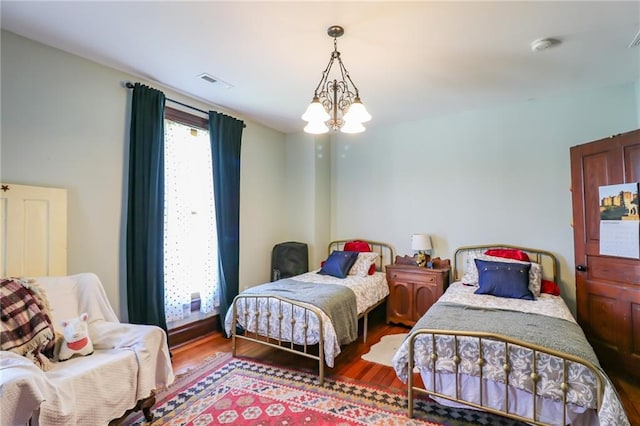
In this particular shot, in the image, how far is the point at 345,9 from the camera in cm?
198

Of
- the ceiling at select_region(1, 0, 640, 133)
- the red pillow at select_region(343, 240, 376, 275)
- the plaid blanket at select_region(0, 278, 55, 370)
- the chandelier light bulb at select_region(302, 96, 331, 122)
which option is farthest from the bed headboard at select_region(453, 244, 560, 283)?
the plaid blanket at select_region(0, 278, 55, 370)

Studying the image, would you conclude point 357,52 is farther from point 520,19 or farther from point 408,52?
point 520,19

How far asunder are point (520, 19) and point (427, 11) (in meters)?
0.65

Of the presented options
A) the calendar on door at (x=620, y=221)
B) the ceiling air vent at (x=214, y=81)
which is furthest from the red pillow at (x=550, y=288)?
the ceiling air vent at (x=214, y=81)

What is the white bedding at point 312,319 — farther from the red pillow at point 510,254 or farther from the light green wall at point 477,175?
the red pillow at point 510,254

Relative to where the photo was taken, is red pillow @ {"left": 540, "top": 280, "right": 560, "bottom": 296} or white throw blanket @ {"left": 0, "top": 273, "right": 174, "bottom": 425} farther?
red pillow @ {"left": 540, "top": 280, "right": 560, "bottom": 296}

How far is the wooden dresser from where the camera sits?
3.70m

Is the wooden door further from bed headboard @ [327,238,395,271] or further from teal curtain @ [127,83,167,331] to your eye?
teal curtain @ [127,83,167,331]

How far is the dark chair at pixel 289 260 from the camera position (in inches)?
171

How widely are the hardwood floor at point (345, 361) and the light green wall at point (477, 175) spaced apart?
1.11 metres

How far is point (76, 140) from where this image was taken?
8.34 feet

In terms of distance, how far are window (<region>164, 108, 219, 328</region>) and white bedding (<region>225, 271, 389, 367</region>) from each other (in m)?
0.62

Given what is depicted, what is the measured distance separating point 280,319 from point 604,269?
2.84 metres

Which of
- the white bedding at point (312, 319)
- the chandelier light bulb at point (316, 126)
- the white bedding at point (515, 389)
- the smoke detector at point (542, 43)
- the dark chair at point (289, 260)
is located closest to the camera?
the white bedding at point (515, 389)
